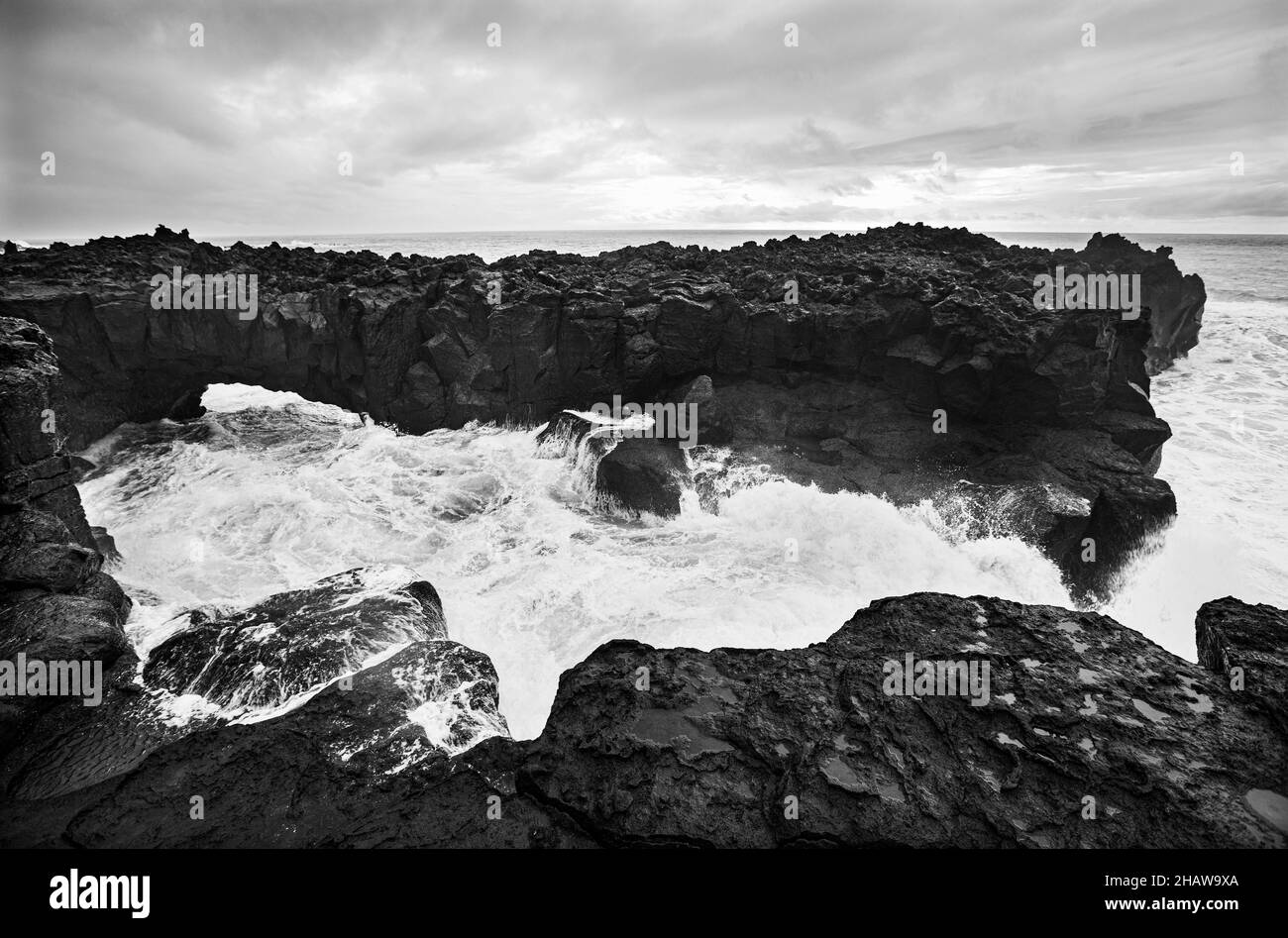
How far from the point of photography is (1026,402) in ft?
47.2

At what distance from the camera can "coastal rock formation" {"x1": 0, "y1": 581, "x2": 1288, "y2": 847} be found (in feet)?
14.1

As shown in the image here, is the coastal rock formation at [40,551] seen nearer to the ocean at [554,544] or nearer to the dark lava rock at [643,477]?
the ocean at [554,544]

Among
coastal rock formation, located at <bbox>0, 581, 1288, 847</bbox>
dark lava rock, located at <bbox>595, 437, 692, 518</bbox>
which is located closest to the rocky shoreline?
coastal rock formation, located at <bbox>0, 581, 1288, 847</bbox>

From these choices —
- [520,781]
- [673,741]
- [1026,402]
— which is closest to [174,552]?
[520,781]

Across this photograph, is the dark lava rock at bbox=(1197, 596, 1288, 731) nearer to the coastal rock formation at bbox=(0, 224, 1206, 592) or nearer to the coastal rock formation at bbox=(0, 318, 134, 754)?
the coastal rock formation at bbox=(0, 224, 1206, 592)

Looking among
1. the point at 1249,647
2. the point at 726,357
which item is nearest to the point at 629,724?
the point at 1249,647

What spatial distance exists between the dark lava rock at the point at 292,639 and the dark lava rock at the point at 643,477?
21.5ft

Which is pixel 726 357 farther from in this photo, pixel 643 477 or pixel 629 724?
pixel 629 724

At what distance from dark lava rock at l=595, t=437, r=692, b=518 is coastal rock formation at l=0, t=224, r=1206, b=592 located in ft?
5.96

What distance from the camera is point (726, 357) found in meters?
17.0

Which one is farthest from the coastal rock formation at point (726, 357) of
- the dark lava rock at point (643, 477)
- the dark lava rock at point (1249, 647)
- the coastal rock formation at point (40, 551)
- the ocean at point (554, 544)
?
the coastal rock formation at point (40, 551)

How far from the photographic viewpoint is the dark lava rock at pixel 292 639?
6.37 metres

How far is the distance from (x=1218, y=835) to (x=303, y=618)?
8723 millimetres
